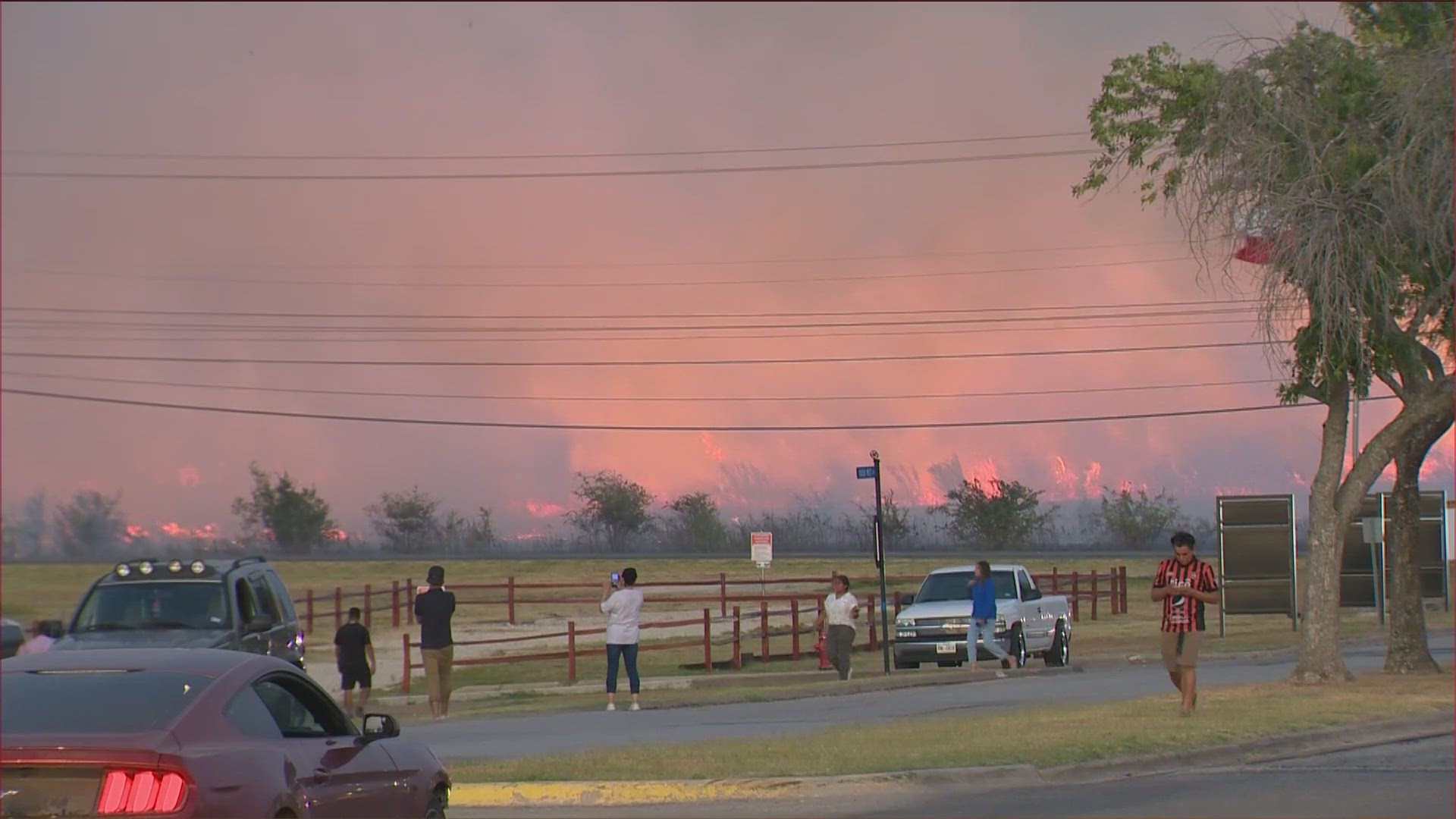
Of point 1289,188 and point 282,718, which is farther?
point 1289,188

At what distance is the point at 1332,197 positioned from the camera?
20.3 meters

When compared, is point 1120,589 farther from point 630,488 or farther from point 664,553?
point 630,488

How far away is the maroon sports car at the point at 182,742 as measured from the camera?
6793 millimetres

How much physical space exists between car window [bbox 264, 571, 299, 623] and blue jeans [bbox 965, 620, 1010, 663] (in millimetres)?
11530

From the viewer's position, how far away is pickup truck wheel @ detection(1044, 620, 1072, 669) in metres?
30.2

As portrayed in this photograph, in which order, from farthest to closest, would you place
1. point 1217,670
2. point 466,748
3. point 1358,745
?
point 1217,670 → point 466,748 → point 1358,745

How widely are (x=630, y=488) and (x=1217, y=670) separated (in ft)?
118

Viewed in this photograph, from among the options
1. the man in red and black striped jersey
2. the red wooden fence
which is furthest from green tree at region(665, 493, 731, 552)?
the man in red and black striped jersey

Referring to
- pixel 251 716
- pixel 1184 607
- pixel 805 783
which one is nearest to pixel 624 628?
pixel 1184 607

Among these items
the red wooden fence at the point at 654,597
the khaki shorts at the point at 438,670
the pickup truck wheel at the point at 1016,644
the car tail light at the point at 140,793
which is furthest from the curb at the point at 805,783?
the red wooden fence at the point at 654,597

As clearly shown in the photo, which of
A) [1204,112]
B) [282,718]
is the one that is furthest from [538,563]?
[282,718]

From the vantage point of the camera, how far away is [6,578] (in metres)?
54.1

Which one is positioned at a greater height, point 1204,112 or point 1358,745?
point 1204,112

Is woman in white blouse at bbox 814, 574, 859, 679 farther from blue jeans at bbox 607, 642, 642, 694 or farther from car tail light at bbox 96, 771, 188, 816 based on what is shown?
car tail light at bbox 96, 771, 188, 816
